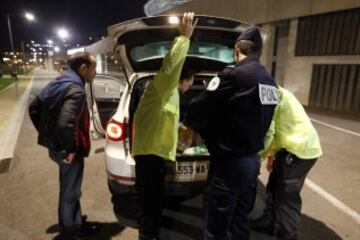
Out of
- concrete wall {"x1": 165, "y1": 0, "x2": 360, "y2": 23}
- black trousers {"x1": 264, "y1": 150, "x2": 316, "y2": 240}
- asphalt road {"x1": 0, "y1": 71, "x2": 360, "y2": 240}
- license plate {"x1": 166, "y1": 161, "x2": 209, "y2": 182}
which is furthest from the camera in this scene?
concrete wall {"x1": 165, "y1": 0, "x2": 360, "y2": 23}

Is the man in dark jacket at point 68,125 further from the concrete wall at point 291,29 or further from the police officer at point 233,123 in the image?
the concrete wall at point 291,29

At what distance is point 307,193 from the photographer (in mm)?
4242

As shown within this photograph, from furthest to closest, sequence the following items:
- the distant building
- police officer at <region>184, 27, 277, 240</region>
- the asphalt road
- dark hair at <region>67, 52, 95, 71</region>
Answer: the distant building
the asphalt road
dark hair at <region>67, 52, 95, 71</region>
police officer at <region>184, 27, 277, 240</region>

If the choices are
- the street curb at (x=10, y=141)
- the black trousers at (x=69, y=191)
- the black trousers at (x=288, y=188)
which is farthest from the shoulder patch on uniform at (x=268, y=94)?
the street curb at (x=10, y=141)

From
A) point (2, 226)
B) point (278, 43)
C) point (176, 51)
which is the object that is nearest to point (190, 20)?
point (176, 51)

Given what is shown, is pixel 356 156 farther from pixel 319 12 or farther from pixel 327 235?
pixel 319 12

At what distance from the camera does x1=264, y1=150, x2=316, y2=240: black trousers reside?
2.69 meters

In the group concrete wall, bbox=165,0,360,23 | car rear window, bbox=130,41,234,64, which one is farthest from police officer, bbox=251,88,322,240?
concrete wall, bbox=165,0,360,23

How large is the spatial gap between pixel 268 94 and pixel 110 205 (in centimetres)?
248

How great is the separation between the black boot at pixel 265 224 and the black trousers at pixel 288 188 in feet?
1.45

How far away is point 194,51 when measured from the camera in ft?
13.7

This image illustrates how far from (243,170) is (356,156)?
4689mm

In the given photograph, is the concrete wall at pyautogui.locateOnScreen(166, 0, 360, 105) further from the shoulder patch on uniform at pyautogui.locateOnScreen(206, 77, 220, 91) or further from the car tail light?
the shoulder patch on uniform at pyautogui.locateOnScreen(206, 77, 220, 91)

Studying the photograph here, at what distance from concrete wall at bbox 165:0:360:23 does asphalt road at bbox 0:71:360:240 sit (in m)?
8.67
